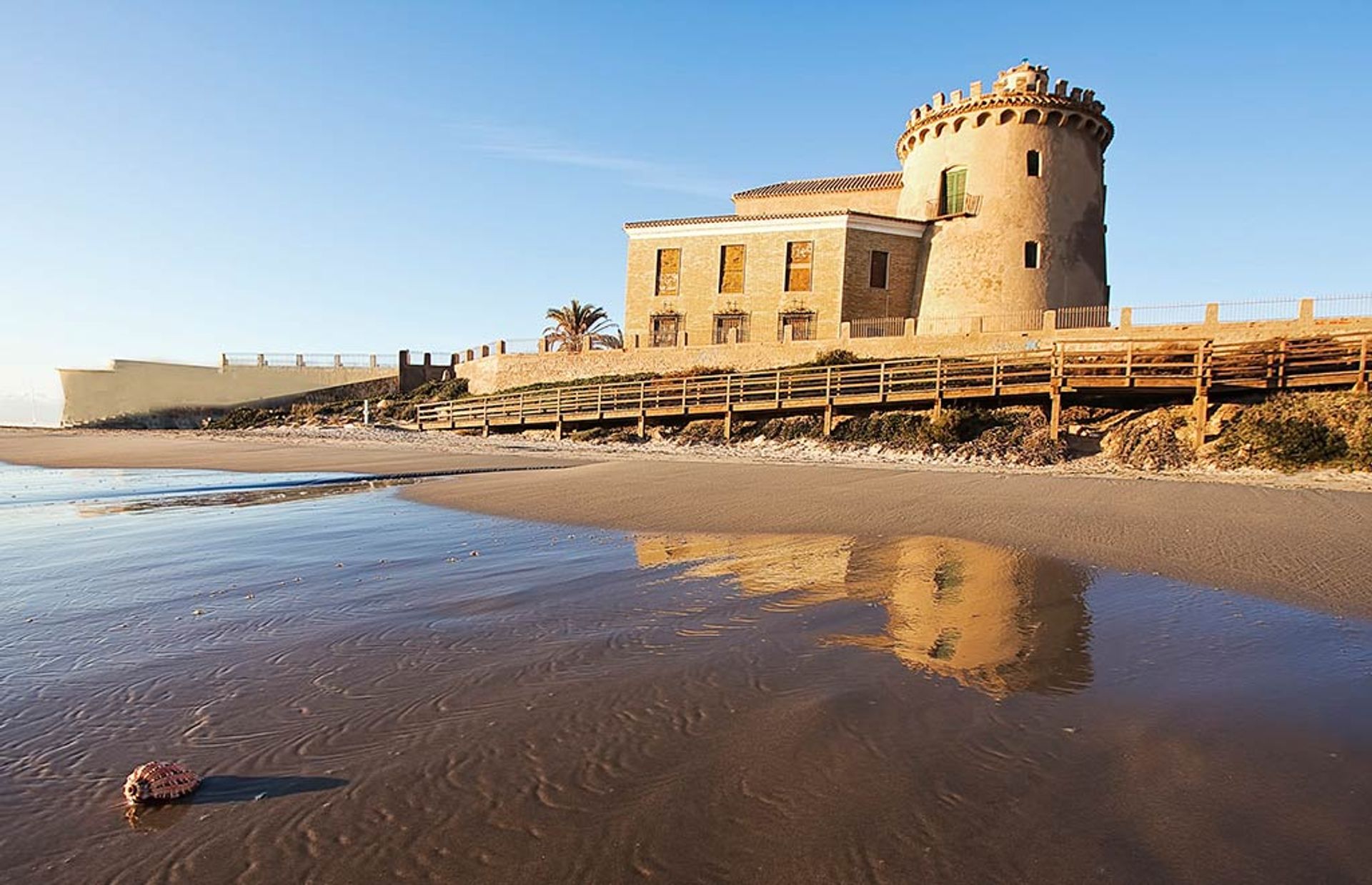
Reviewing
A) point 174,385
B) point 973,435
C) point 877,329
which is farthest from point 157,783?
→ point 174,385

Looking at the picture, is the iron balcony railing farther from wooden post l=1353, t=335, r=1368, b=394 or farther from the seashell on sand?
the seashell on sand

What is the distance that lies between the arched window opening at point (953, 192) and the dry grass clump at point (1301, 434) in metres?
19.0

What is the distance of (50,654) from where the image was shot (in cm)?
464

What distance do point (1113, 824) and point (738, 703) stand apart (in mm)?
1716

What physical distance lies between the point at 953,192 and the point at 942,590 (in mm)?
34256

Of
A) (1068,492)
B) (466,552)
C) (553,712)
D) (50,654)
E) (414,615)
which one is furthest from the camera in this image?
(1068,492)

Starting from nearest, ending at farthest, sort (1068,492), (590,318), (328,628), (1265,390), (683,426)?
(328,628) < (1068,492) < (1265,390) < (683,426) < (590,318)

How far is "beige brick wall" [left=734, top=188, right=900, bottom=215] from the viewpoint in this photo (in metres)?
40.7

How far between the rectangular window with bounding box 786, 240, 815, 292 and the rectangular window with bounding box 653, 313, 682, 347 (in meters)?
6.08

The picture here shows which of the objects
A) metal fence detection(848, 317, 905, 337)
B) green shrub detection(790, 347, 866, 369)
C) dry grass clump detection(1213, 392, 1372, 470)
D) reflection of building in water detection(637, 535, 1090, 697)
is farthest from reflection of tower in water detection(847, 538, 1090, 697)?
metal fence detection(848, 317, 905, 337)

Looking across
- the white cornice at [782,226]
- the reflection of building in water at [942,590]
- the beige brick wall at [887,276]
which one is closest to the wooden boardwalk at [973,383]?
the beige brick wall at [887,276]

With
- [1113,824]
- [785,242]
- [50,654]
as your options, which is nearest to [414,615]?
[50,654]

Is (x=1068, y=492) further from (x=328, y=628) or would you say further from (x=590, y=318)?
(x=590, y=318)

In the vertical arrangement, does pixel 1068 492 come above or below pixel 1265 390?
below
